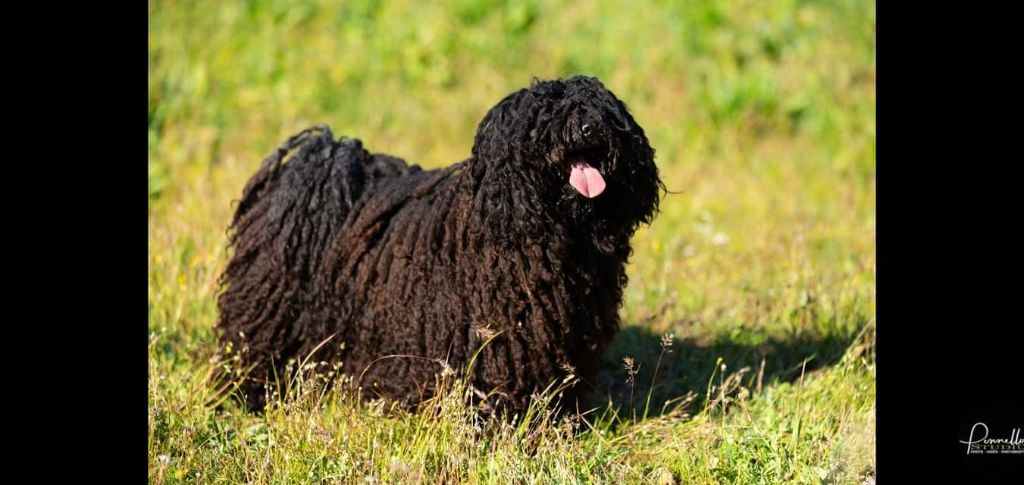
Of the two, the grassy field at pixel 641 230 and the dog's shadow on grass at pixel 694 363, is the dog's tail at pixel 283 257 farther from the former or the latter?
the dog's shadow on grass at pixel 694 363

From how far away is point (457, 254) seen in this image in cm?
516

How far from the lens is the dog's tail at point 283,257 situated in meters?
5.77

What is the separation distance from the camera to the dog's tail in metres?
5.77

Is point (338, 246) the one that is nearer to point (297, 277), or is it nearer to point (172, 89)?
point (297, 277)

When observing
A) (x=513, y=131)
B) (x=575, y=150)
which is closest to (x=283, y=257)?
(x=513, y=131)

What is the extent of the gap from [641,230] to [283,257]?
402 centimetres

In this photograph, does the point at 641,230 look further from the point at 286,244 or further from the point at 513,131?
the point at 513,131

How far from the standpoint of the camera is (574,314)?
16.9 ft

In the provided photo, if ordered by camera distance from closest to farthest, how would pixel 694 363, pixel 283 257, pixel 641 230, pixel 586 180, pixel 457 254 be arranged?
pixel 586 180 < pixel 457 254 < pixel 283 257 < pixel 694 363 < pixel 641 230

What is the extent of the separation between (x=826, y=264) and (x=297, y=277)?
13.7 ft

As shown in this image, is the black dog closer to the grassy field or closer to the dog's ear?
the dog's ear

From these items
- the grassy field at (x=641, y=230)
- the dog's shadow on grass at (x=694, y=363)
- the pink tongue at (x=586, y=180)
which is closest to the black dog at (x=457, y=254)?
the pink tongue at (x=586, y=180)
